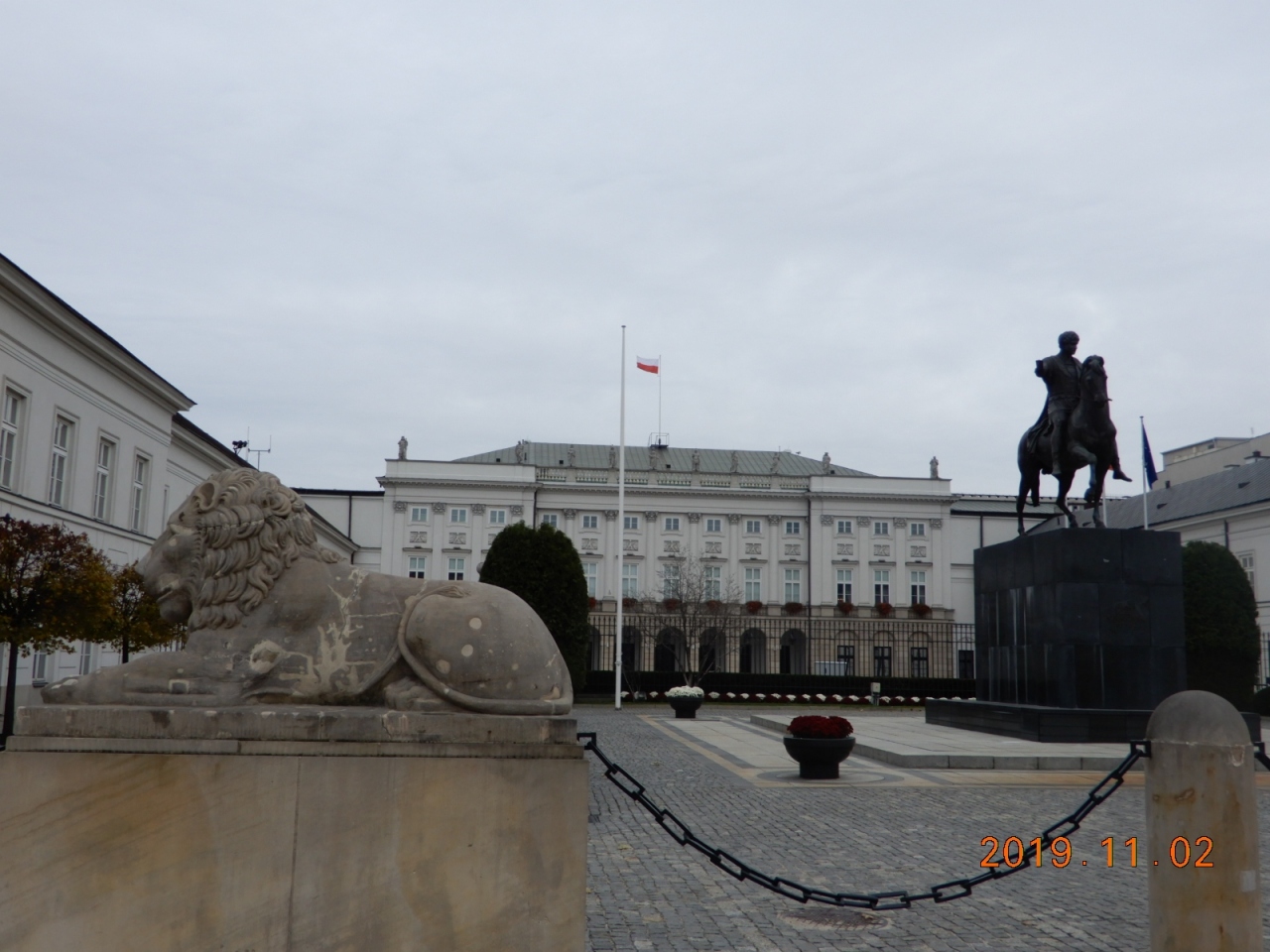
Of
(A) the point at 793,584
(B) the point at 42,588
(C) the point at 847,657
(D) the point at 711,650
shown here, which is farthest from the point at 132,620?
(A) the point at 793,584

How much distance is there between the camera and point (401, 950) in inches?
166

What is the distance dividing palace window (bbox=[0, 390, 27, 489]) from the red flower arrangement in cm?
2021

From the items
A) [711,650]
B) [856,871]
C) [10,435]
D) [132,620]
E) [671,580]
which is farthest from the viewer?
[671,580]

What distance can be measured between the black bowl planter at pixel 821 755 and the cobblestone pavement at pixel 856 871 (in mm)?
935

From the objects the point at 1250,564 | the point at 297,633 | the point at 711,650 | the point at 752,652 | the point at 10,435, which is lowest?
the point at 752,652

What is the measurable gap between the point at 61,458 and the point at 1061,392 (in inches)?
976

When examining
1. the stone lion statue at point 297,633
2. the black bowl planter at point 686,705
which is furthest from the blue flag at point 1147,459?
the stone lion statue at point 297,633

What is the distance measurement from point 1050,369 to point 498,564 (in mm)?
25017

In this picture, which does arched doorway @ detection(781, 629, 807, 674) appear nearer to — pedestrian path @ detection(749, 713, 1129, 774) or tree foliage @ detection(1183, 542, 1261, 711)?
tree foliage @ detection(1183, 542, 1261, 711)

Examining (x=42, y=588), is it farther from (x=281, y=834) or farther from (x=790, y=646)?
(x=790, y=646)

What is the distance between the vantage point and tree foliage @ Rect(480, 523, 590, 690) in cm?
3847

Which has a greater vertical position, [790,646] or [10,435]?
[10,435]

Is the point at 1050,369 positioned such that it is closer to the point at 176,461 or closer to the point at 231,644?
the point at 231,644

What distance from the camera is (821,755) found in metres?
14.0
